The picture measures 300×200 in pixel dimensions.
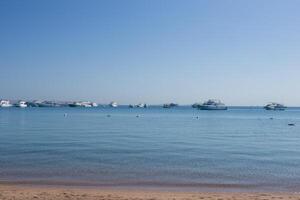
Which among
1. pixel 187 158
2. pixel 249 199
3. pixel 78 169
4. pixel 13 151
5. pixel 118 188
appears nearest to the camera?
pixel 249 199

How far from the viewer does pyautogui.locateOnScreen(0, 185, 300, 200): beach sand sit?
1797 cm

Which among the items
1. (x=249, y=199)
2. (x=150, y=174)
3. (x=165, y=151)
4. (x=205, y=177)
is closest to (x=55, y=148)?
(x=165, y=151)

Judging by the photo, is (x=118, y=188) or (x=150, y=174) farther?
(x=150, y=174)

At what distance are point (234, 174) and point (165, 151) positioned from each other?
12.0 m

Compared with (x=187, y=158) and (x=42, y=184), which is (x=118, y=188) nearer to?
(x=42, y=184)

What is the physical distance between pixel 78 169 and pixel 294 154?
18827 millimetres

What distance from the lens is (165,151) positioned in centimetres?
3753

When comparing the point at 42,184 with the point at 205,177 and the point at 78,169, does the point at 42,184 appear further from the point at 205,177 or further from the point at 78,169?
the point at 205,177

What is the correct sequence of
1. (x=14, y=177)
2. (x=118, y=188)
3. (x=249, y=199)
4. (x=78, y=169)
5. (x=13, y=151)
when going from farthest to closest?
(x=13, y=151) < (x=78, y=169) < (x=14, y=177) < (x=118, y=188) < (x=249, y=199)

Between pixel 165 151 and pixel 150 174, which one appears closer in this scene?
pixel 150 174

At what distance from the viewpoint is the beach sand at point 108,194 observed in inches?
707

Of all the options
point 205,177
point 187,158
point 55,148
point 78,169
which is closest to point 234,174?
point 205,177

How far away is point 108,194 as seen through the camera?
1942 centimetres

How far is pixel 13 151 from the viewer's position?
119 ft
